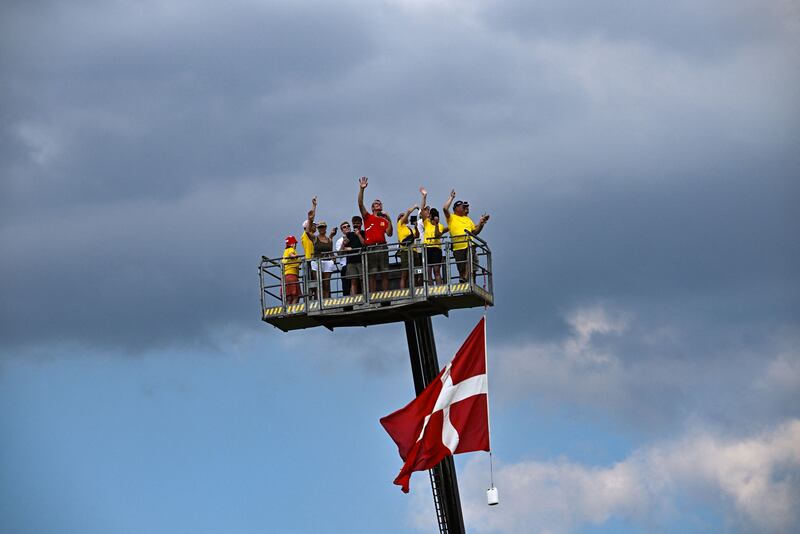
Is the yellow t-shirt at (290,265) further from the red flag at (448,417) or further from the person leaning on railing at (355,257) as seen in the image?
the red flag at (448,417)

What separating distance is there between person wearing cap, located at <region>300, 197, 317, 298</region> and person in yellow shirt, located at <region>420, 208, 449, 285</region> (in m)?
3.28

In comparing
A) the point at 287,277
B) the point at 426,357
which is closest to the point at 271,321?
the point at 287,277

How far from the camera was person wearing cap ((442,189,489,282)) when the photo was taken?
190ft

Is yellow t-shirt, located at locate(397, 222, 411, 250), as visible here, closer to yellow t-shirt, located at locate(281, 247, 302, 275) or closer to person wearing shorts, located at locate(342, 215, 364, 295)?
person wearing shorts, located at locate(342, 215, 364, 295)

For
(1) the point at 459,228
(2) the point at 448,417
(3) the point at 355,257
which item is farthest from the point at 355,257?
(2) the point at 448,417

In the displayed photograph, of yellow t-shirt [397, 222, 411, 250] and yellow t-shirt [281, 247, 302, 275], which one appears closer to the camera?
yellow t-shirt [397, 222, 411, 250]

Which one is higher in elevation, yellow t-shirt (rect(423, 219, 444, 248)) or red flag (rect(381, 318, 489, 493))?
yellow t-shirt (rect(423, 219, 444, 248))

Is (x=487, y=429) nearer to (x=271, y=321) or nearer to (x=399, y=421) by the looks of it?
(x=399, y=421)

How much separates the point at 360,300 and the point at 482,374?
4.30 m

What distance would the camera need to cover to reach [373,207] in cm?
5822

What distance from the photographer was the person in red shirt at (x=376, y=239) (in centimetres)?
5822

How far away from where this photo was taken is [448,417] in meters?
59.2

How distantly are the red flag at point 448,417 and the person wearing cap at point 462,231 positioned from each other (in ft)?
7.69

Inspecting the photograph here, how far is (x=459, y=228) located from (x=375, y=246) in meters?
2.46
